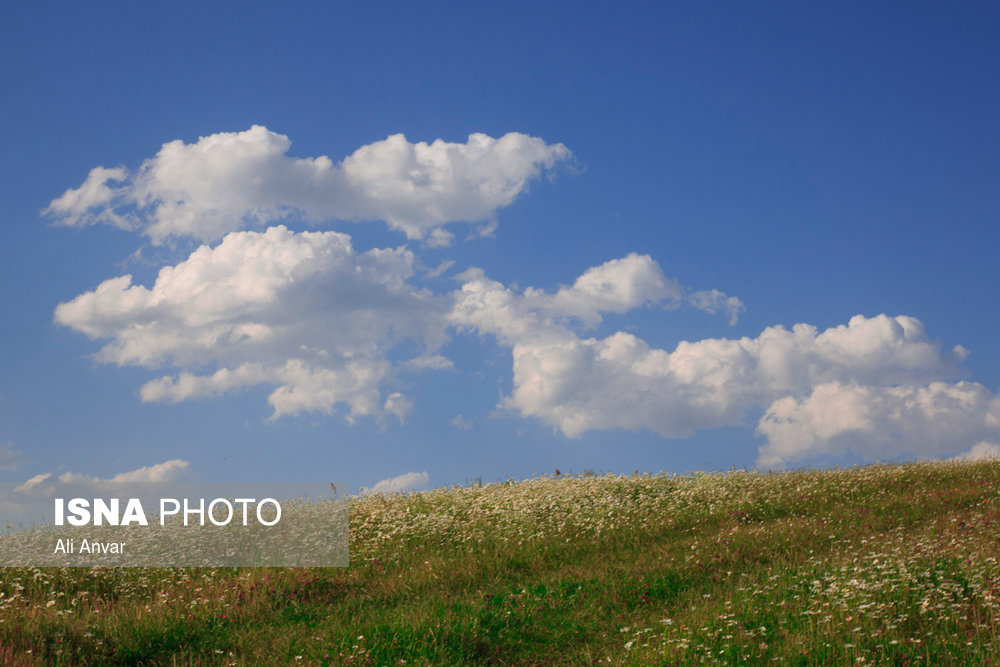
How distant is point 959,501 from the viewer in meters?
16.3

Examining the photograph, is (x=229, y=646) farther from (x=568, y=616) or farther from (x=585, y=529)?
(x=585, y=529)

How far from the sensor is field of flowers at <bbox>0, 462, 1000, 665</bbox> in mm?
8031

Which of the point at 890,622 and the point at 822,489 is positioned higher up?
the point at 822,489

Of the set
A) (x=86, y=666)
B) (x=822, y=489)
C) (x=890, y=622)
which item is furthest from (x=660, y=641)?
(x=822, y=489)

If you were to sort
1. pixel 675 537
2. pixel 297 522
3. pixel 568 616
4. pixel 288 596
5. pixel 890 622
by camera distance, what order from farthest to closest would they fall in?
pixel 297 522, pixel 675 537, pixel 288 596, pixel 568 616, pixel 890 622

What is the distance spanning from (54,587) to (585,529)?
907cm

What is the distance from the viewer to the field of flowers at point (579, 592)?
8031 millimetres

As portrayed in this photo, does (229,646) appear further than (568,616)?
No

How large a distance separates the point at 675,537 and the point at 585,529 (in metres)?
1.74

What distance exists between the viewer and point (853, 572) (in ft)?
32.4

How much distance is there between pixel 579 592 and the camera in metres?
10.6

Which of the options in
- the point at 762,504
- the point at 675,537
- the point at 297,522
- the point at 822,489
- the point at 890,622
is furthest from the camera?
the point at 822,489

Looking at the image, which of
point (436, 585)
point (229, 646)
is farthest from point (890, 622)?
point (229, 646)

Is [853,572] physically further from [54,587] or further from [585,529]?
[54,587]
